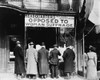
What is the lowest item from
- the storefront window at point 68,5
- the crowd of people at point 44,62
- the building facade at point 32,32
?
the crowd of people at point 44,62

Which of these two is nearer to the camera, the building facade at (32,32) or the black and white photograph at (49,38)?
the black and white photograph at (49,38)

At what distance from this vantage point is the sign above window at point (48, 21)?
55.2 ft

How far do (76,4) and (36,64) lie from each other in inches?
184

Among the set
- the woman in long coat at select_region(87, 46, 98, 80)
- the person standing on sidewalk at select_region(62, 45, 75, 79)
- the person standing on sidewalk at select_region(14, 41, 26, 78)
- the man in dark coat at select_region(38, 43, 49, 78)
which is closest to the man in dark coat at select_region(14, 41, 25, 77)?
the person standing on sidewalk at select_region(14, 41, 26, 78)

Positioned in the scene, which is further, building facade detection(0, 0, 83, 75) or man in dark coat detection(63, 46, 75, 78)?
building facade detection(0, 0, 83, 75)

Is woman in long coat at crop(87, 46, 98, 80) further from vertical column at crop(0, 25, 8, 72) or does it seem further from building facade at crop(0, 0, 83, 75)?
vertical column at crop(0, 25, 8, 72)

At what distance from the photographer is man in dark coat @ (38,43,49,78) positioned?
1619 centimetres

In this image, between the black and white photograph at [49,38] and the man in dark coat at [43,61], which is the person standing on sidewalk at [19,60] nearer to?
the black and white photograph at [49,38]

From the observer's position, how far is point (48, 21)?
1698 cm

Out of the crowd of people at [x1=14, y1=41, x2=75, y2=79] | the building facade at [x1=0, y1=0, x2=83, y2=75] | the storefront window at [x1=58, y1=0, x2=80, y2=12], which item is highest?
the storefront window at [x1=58, y1=0, x2=80, y2=12]

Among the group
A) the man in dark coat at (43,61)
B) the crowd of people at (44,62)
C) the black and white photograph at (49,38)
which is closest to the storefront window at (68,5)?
the black and white photograph at (49,38)

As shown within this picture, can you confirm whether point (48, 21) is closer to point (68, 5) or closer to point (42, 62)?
point (42, 62)

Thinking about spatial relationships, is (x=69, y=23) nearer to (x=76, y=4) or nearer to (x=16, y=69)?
(x=76, y=4)

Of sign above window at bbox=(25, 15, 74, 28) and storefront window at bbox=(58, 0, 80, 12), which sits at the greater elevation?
storefront window at bbox=(58, 0, 80, 12)
